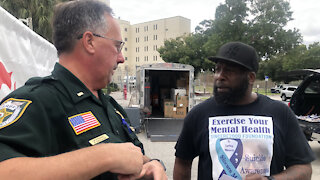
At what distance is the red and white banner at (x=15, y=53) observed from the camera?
2.23 meters

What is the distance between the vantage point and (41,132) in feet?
2.75

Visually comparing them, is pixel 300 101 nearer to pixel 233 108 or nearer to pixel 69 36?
pixel 233 108

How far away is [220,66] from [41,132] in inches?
61.9

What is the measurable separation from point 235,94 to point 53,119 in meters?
1.47

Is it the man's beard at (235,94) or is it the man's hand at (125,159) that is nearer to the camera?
the man's hand at (125,159)

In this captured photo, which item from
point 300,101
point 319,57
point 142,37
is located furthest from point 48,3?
point 142,37

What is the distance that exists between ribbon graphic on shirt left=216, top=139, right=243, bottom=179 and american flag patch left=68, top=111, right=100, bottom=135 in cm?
108

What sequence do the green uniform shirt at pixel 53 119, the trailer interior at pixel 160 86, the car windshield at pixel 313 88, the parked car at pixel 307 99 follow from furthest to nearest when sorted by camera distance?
the trailer interior at pixel 160 86, the car windshield at pixel 313 88, the parked car at pixel 307 99, the green uniform shirt at pixel 53 119

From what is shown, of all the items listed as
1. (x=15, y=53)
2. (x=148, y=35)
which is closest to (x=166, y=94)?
(x=15, y=53)

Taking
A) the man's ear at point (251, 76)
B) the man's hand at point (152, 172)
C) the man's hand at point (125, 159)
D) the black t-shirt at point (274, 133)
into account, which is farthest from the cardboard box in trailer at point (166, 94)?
the man's hand at point (125, 159)

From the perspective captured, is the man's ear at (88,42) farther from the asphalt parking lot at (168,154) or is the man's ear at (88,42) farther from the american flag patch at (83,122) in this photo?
the asphalt parking lot at (168,154)

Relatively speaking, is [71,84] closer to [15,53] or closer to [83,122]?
[83,122]

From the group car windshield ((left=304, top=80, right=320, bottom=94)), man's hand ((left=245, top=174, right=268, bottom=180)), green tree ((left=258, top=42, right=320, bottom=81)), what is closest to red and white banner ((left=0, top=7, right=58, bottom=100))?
man's hand ((left=245, top=174, right=268, bottom=180))

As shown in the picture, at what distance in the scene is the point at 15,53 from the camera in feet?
8.07
